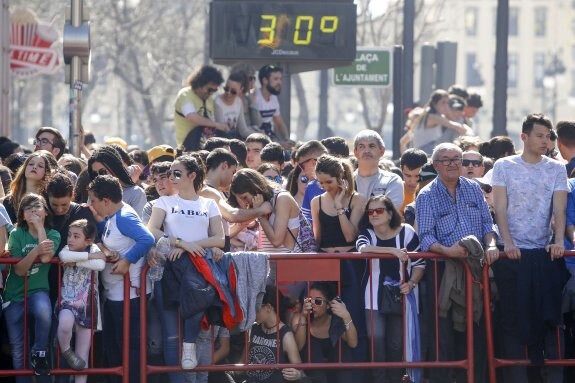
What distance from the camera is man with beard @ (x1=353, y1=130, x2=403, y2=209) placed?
448 inches

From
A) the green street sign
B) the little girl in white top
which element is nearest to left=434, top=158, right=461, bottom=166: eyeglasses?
the little girl in white top

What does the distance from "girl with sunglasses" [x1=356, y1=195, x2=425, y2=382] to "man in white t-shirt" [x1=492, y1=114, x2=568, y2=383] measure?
0.69m

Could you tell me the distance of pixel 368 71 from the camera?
22000mm

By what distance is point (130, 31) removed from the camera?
169ft

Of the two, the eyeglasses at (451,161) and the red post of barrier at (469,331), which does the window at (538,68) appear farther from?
the red post of barrier at (469,331)

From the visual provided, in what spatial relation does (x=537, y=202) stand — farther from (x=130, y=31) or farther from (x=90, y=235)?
(x=130, y=31)

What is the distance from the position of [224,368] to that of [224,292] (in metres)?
0.57

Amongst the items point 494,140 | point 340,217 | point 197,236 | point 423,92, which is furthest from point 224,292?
point 423,92

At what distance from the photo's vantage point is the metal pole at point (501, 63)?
19156mm

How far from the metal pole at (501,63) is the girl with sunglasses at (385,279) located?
9064mm

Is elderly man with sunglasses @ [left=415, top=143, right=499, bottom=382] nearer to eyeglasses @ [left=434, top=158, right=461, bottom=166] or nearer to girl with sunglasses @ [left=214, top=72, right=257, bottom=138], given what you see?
eyeglasses @ [left=434, top=158, right=461, bottom=166]

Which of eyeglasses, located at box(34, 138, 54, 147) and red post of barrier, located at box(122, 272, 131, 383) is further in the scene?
eyeglasses, located at box(34, 138, 54, 147)

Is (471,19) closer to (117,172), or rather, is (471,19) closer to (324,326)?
(117,172)

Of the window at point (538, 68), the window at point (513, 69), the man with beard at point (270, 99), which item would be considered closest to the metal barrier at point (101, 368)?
the man with beard at point (270, 99)
